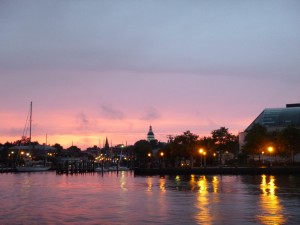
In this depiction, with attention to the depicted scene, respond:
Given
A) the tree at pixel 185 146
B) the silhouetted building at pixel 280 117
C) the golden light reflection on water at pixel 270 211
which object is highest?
the silhouetted building at pixel 280 117

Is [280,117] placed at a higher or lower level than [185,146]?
higher

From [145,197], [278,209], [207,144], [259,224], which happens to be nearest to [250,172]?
[207,144]

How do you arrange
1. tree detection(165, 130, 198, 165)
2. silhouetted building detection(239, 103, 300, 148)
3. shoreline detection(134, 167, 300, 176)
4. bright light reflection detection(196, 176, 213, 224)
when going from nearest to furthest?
bright light reflection detection(196, 176, 213, 224) < shoreline detection(134, 167, 300, 176) < tree detection(165, 130, 198, 165) < silhouetted building detection(239, 103, 300, 148)

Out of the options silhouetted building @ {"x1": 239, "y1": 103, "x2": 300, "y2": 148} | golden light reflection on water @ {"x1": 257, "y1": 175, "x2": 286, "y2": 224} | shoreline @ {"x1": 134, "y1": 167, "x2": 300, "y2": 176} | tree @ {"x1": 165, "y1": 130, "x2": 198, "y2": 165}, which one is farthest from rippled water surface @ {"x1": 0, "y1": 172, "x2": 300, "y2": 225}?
silhouetted building @ {"x1": 239, "y1": 103, "x2": 300, "y2": 148}

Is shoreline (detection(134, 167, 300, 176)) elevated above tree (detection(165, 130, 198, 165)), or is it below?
below

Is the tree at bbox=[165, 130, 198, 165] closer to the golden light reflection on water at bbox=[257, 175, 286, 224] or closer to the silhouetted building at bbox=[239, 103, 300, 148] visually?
the silhouetted building at bbox=[239, 103, 300, 148]

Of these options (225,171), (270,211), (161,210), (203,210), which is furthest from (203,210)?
(225,171)

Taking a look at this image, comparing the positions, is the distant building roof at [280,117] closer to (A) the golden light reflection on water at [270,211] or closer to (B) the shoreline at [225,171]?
(B) the shoreline at [225,171]

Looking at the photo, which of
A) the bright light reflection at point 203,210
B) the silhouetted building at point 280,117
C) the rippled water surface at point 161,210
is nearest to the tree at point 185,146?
the silhouetted building at point 280,117

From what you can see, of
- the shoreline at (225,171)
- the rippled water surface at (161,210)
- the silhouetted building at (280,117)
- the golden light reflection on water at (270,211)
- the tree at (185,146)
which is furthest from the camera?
the silhouetted building at (280,117)

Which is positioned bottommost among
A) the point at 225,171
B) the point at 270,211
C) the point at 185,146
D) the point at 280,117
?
the point at 270,211

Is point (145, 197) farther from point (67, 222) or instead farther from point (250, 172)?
point (250, 172)

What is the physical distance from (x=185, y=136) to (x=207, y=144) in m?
7.01

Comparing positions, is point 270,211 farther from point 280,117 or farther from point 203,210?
point 280,117
